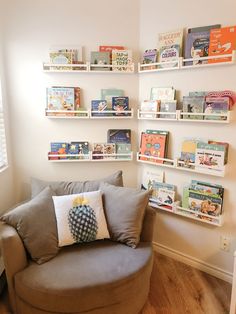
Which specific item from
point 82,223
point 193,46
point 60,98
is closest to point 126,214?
point 82,223

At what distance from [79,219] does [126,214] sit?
33 cm

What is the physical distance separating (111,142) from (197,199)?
2.91ft

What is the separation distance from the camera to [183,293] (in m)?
1.91

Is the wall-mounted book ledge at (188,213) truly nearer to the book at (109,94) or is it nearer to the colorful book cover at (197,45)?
the book at (109,94)

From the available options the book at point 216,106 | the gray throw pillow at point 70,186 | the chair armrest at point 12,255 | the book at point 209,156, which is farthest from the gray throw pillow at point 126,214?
the book at point 216,106

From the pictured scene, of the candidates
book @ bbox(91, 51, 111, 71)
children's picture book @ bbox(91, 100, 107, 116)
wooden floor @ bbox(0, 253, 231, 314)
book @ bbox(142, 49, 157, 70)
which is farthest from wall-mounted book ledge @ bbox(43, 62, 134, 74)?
wooden floor @ bbox(0, 253, 231, 314)

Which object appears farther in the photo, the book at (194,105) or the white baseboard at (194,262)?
the white baseboard at (194,262)

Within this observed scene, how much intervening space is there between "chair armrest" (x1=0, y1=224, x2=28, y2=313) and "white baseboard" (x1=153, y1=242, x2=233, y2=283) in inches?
51.5

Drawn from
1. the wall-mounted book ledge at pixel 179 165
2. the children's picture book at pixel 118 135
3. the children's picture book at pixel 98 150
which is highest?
the children's picture book at pixel 118 135

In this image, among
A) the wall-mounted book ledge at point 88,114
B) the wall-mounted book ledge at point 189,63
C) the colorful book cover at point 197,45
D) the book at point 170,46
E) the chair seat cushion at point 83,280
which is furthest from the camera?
the wall-mounted book ledge at point 88,114

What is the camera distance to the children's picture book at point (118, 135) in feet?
7.55

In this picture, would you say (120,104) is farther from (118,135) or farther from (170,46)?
(170,46)

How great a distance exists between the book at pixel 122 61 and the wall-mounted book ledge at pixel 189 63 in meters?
0.10

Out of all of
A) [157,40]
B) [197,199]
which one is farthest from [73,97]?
[197,199]
